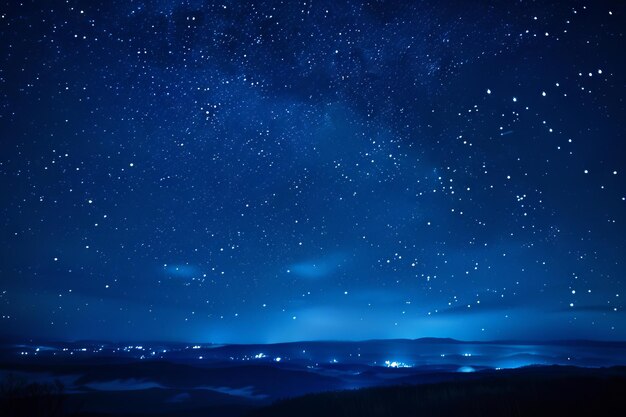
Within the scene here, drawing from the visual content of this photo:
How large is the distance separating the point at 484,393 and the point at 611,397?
182 inches

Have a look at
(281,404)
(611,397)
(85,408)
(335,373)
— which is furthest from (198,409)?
(335,373)

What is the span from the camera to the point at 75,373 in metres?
57.1

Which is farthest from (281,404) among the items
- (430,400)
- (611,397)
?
(611,397)

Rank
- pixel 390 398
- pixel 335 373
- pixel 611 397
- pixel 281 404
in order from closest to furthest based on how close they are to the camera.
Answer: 1. pixel 611 397
2. pixel 390 398
3. pixel 281 404
4. pixel 335 373

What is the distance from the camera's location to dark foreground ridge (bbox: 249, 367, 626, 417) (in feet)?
40.2

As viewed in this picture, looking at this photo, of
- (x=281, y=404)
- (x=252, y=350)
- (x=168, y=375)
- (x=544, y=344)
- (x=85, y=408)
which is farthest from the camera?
(x=544, y=344)

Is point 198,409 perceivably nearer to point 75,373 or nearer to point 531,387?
point 531,387

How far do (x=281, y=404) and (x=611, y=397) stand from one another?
52.9ft

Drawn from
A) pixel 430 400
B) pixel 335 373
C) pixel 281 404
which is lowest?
pixel 335 373

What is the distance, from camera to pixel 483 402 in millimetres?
14500

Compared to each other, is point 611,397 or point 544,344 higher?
point 611,397

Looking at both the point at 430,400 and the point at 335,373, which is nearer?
the point at 430,400

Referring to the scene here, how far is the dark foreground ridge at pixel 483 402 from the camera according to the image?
483 inches

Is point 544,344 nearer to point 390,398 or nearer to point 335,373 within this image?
point 335,373
